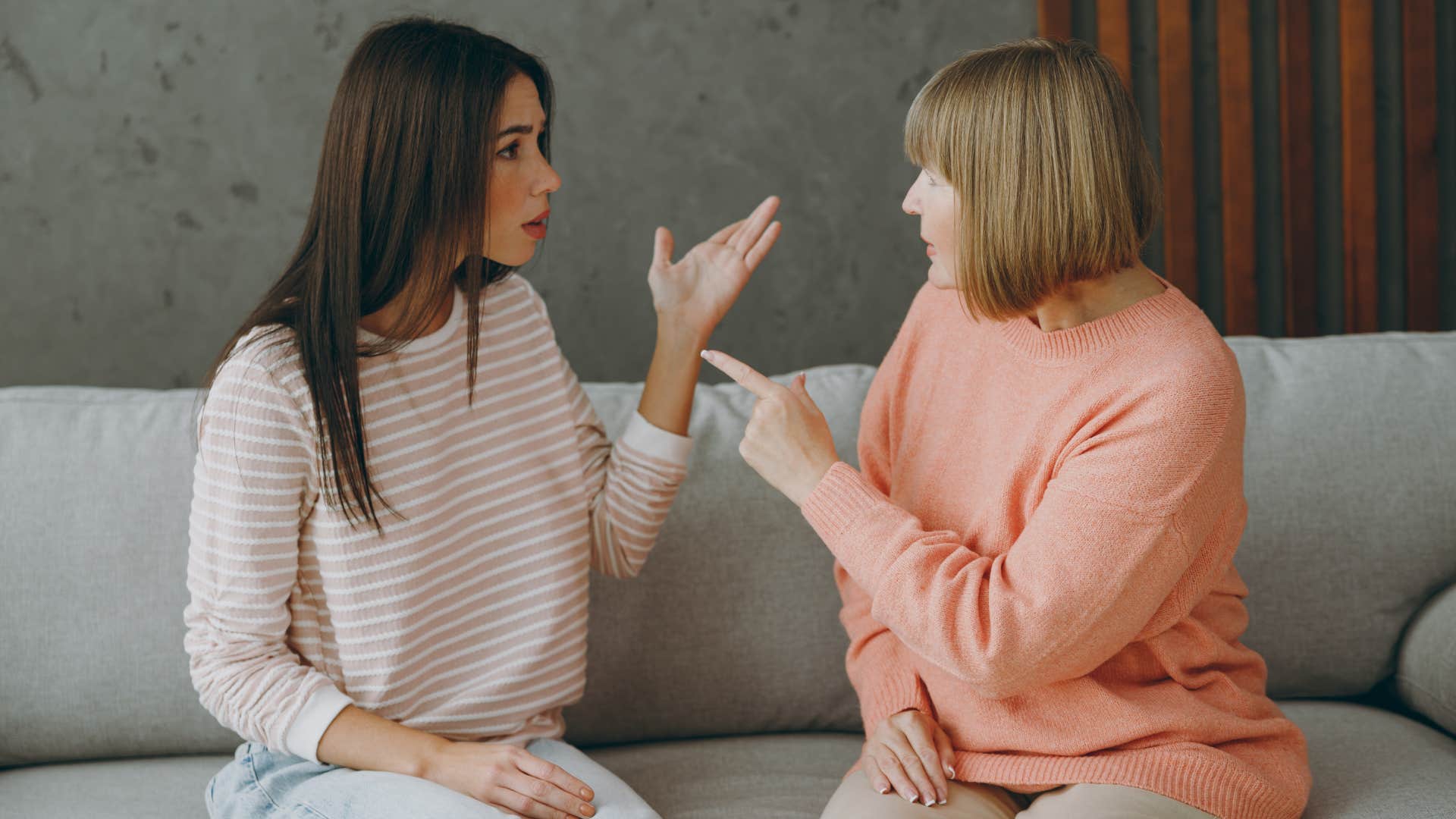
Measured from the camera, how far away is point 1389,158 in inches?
78.7

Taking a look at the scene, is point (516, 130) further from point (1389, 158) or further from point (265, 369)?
point (1389, 158)

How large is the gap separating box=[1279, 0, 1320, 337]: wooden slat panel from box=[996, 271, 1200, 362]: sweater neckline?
3.18 feet

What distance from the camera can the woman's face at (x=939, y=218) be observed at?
3.76 ft

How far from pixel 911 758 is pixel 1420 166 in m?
1.50

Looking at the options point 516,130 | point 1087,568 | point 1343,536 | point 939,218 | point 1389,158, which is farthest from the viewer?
point 1389,158

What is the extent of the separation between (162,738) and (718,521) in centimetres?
78

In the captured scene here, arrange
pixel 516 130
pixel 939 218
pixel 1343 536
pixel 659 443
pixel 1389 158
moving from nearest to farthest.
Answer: pixel 939 218 < pixel 516 130 < pixel 659 443 < pixel 1343 536 < pixel 1389 158

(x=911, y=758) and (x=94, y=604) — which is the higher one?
(x=94, y=604)

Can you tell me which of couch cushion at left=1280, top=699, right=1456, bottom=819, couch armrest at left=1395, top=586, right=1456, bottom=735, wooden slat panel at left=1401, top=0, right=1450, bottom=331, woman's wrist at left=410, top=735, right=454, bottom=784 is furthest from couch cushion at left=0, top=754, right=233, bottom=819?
wooden slat panel at left=1401, top=0, right=1450, bottom=331

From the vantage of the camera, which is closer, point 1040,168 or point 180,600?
point 1040,168

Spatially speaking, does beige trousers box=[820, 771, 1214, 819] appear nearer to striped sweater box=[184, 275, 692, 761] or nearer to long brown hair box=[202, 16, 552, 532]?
striped sweater box=[184, 275, 692, 761]

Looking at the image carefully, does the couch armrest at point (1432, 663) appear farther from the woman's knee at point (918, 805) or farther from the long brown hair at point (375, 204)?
the long brown hair at point (375, 204)

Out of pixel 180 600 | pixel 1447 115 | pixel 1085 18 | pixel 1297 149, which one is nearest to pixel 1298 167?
pixel 1297 149

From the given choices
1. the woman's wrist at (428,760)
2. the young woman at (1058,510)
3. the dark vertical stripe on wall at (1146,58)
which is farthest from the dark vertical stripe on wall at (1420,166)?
the woman's wrist at (428,760)
